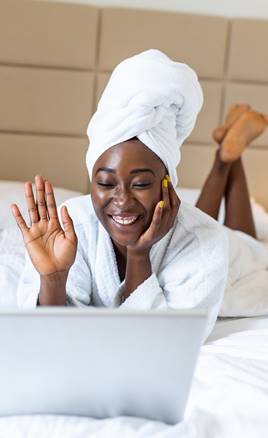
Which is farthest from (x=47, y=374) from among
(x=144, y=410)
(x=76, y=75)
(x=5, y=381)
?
(x=76, y=75)

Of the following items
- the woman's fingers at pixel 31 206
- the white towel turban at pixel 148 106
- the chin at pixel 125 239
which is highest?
the white towel turban at pixel 148 106

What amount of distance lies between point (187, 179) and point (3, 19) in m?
0.91

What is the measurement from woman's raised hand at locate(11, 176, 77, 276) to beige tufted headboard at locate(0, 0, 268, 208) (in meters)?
1.43

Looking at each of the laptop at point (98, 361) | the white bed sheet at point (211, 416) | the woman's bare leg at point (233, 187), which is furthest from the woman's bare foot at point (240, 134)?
the laptop at point (98, 361)

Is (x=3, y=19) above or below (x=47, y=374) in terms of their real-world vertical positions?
above

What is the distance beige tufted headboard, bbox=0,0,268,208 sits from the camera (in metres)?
2.66

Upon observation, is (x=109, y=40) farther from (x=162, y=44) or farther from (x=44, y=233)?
(x=44, y=233)

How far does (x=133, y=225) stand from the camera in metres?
1.35

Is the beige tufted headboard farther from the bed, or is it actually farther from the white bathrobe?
the white bathrobe

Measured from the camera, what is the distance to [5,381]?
0.92 meters

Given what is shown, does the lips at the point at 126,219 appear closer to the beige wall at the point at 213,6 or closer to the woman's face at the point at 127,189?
the woman's face at the point at 127,189

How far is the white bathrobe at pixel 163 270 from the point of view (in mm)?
1401

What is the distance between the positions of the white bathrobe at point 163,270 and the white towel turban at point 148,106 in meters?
0.12

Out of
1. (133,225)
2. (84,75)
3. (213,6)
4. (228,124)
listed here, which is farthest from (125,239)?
(213,6)
